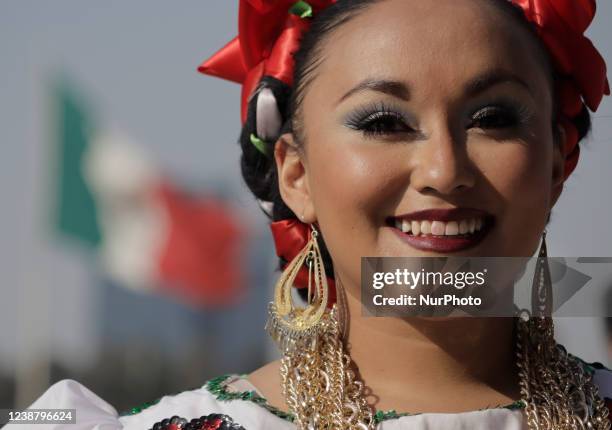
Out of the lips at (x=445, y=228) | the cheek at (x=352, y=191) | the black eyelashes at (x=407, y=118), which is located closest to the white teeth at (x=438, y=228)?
the lips at (x=445, y=228)

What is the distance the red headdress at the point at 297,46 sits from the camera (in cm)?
285

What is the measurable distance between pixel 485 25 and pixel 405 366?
84 centimetres

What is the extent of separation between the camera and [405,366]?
2.63 metres

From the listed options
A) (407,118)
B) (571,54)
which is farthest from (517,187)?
(571,54)

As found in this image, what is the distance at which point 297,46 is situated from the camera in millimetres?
2963

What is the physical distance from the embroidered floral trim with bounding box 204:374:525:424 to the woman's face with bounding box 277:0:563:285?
337mm

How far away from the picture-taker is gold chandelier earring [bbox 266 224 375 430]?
8.50 ft

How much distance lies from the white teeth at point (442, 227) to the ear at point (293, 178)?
1.29ft

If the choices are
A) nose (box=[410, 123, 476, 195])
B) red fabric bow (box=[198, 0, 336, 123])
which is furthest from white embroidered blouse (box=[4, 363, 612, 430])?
red fabric bow (box=[198, 0, 336, 123])

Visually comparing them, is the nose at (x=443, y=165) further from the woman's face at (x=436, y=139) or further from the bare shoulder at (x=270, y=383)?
the bare shoulder at (x=270, y=383)

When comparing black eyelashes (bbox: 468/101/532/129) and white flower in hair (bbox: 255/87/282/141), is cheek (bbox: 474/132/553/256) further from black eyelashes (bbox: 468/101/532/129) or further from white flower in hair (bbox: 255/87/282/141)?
white flower in hair (bbox: 255/87/282/141)

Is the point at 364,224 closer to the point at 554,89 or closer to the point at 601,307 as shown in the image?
the point at 554,89

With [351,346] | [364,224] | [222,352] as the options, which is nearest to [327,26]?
[364,224]

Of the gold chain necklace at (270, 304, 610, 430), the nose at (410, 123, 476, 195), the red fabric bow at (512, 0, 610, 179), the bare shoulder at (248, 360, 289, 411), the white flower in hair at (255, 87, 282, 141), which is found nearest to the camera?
the nose at (410, 123, 476, 195)
